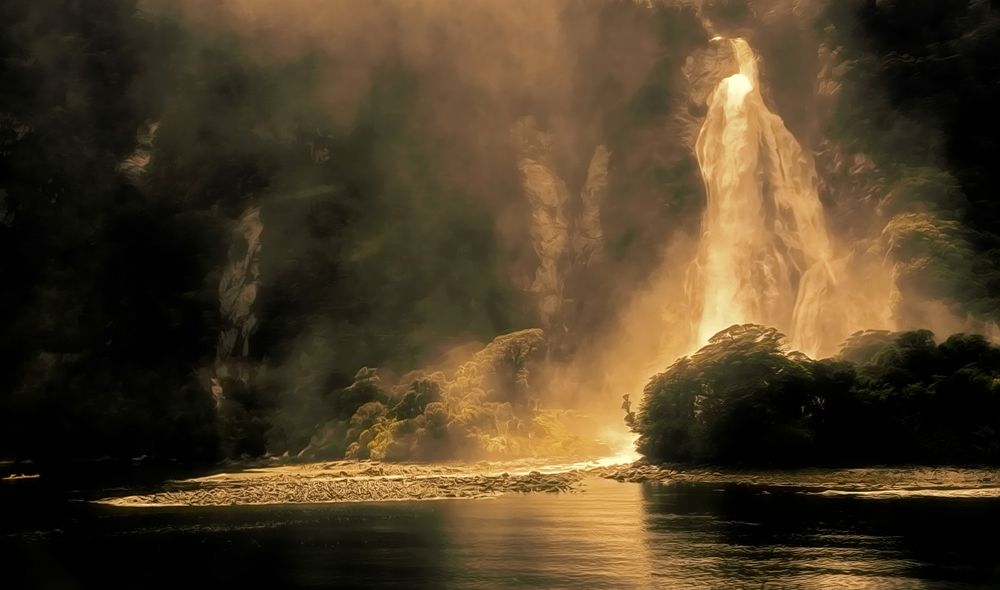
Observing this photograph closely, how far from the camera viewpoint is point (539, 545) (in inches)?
1337

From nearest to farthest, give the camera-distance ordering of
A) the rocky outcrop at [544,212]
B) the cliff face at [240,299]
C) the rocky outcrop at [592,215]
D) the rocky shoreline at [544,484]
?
the rocky shoreline at [544,484] → the rocky outcrop at [544,212] → the cliff face at [240,299] → the rocky outcrop at [592,215]

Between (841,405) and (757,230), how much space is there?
4027 cm

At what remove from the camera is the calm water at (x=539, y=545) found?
27766 mm

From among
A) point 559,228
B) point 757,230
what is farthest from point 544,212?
point 757,230

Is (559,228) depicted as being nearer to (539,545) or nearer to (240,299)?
(240,299)

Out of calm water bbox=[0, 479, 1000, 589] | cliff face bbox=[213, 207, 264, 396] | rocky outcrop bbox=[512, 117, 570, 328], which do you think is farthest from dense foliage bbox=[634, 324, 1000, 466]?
cliff face bbox=[213, 207, 264, 396]

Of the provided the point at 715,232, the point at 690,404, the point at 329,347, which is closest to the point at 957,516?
the point at 690,404

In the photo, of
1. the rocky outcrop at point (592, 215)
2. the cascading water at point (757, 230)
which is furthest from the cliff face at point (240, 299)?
the cascading water at point (757, 230)

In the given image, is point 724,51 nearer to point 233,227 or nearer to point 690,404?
point 690,404

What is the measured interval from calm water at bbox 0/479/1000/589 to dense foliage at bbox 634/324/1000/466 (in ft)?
41.6

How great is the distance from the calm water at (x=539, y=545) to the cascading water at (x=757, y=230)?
48889mm

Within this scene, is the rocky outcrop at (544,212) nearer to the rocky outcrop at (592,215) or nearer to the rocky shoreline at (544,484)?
the rocky outcrop at (592,215)

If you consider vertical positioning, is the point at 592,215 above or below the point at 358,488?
above

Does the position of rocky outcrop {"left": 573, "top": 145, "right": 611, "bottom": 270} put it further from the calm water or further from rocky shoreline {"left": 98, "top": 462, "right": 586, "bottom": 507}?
the calm water
